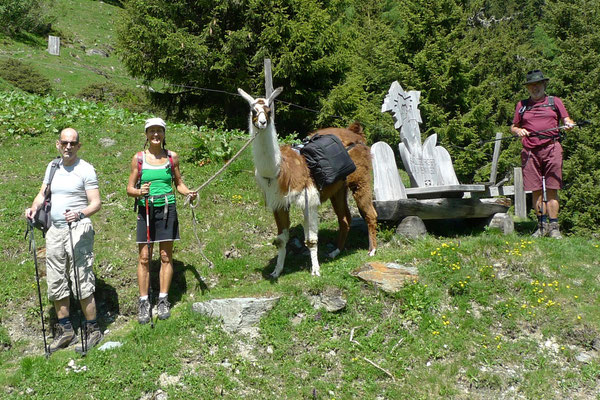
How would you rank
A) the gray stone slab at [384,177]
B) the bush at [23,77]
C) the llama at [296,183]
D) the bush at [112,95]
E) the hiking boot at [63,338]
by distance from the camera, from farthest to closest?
the bush at [112,95]
the bush at [23,77]
the gray stone slab at [384,177]
the llama at [296,183]
the hiking boot at [63,338]

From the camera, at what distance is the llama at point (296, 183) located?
621 cm

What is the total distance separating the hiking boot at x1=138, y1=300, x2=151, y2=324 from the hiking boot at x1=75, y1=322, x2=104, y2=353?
1.54 ft

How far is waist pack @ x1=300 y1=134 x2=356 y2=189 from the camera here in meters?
6.93

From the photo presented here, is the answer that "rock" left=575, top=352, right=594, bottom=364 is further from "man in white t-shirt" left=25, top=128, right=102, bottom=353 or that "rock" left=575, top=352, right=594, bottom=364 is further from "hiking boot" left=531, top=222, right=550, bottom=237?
"man in white t-shirt" left=25, top=128, right=102, bottom=353

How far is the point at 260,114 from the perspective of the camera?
584cm

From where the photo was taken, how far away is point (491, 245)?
7.25 m

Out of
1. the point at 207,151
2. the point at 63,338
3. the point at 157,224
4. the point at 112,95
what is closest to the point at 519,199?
the point at 207,151

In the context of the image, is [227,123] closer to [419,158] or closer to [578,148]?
[419,158]

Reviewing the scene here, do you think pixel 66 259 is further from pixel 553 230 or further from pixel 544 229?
pixel 553 230

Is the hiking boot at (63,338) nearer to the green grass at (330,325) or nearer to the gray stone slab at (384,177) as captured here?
the green grass at (330,325)

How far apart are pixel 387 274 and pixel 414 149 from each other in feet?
12.0

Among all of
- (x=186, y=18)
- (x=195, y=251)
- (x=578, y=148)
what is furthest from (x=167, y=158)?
(x=578, y=148)

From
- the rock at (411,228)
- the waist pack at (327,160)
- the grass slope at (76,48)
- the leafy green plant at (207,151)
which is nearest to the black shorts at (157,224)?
the waist pack at (327,160)

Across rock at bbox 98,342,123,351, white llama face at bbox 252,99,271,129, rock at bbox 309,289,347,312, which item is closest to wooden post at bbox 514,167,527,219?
rock at bbox 309,289,347,312
